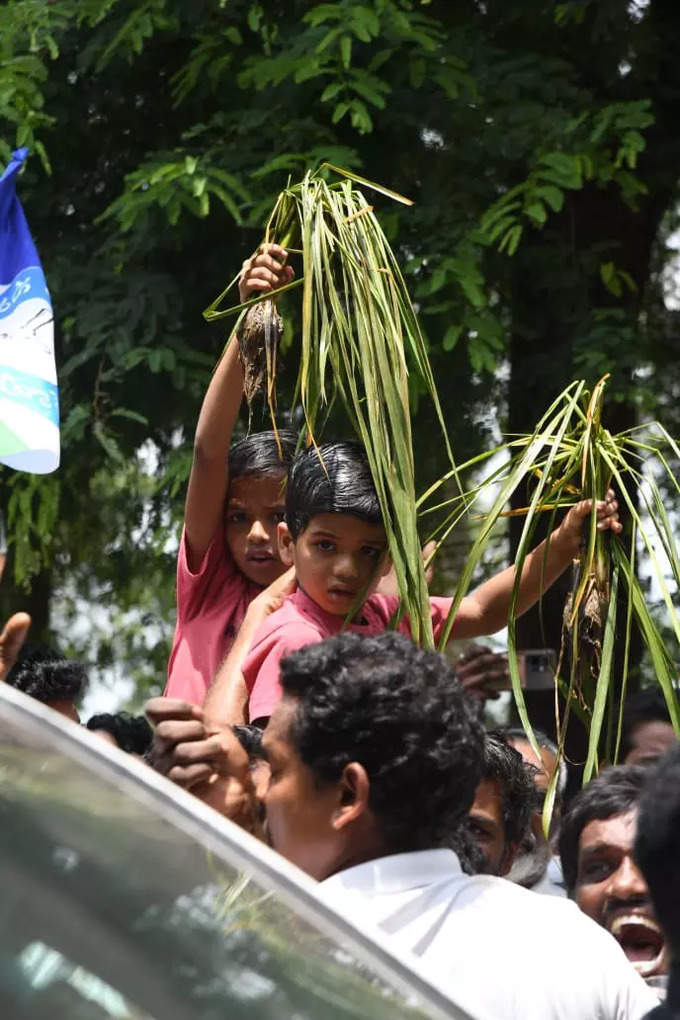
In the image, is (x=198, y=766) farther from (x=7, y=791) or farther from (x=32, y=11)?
(x=32, y=11)

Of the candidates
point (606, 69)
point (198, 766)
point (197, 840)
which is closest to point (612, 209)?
point (606, 69)

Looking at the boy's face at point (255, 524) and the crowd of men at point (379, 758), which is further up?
the boy's face at point (255, 524)

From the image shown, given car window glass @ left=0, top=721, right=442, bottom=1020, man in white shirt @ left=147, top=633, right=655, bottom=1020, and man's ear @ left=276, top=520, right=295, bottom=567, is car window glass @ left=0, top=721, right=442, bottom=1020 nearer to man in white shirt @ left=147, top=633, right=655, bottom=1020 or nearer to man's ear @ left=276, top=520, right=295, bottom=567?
man in white shirt @ left=147, top=633, right=655, bottom=1020

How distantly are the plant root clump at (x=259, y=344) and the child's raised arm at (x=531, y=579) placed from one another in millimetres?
581

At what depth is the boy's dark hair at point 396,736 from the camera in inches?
84.1

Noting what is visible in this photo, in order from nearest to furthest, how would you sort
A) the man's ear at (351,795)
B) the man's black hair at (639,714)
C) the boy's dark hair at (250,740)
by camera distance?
the man's ear at (351,795) → the boy's dark hair at (250,740) → the man's black hair at (639,714)

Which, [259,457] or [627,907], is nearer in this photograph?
[627,907]

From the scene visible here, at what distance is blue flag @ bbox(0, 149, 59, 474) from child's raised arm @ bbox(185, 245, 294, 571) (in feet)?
2.16

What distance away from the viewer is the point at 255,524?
341 centimetres

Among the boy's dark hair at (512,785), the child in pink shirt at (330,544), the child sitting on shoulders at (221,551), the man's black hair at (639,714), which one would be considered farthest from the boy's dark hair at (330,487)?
the man's black hair at (639,714)

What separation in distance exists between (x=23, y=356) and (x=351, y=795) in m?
2.31

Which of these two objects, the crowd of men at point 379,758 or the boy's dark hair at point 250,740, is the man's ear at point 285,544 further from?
the boy's dark hair at point 250,740

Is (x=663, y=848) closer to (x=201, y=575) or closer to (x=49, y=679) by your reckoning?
(x=201, y=575)

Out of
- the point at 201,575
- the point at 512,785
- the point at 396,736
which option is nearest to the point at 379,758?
the point at 396,736
